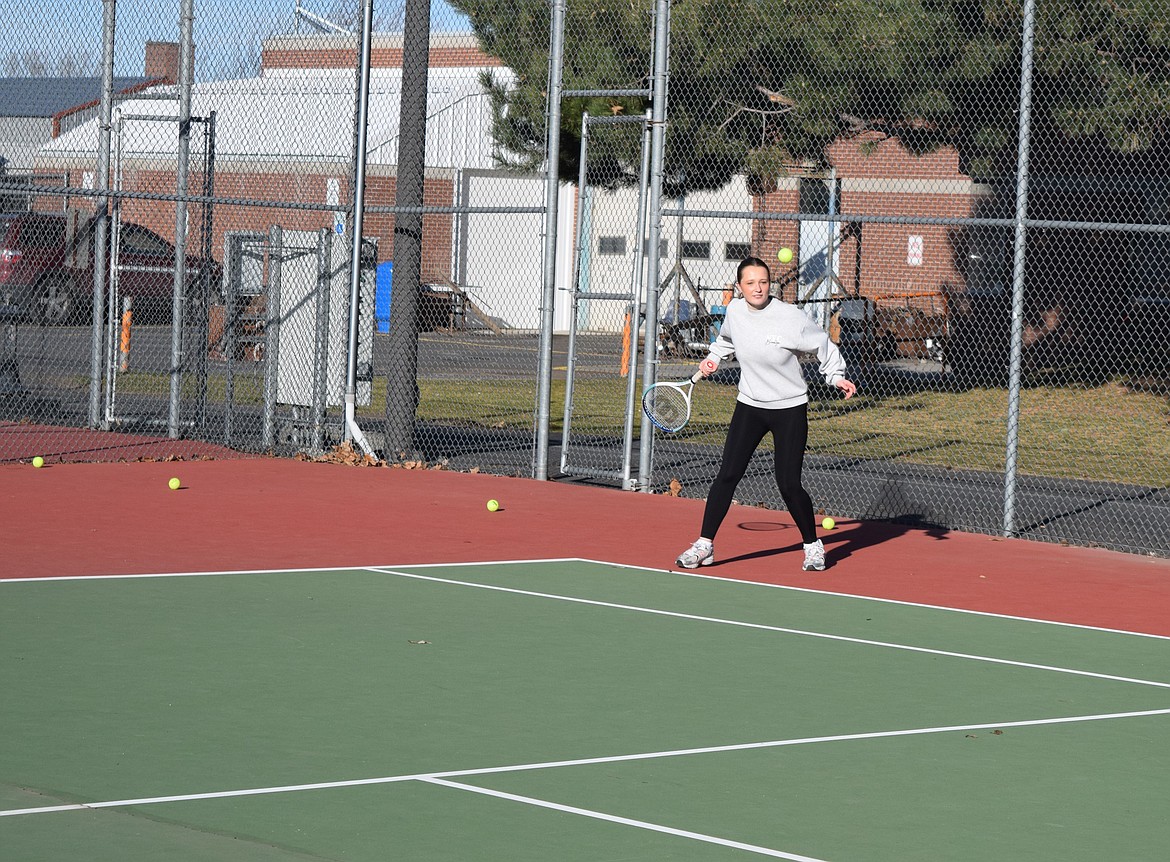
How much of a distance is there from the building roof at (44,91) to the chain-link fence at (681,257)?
0.17 m

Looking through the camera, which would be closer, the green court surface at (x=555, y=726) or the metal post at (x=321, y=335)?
the green court surface at (x=555, y=726)

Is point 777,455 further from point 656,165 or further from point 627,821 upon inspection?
point 627,821

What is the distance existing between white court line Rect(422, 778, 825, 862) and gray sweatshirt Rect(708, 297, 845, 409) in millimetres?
4869

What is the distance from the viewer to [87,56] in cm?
1638

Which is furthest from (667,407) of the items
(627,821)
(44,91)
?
(44,91)

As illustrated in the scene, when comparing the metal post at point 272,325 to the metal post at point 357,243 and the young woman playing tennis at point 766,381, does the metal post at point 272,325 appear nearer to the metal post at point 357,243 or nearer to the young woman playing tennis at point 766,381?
the metal post at point 357,243

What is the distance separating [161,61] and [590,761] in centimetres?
1839

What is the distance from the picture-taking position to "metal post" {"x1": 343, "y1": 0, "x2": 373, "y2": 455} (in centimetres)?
1502

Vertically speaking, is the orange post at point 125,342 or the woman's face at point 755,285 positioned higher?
the woman's face at point 755,285

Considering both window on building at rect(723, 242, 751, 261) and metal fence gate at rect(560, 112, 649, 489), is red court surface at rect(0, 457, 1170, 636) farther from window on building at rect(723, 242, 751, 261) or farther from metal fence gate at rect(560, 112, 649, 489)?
window on building at rect(723, 242, 751, 261)

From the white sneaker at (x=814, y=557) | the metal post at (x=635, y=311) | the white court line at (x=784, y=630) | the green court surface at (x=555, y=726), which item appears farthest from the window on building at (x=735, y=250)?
the green court surface at (x=555, y=726)

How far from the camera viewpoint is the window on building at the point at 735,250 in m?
35.0

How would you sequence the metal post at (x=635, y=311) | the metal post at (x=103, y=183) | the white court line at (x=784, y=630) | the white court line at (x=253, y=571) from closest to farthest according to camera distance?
the white court line at (x=784, y=630) < the white court line at (x=253, y=571) < the metal post at (x=635, y=311) < the metal post at (x=103, y=183)

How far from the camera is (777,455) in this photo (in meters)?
A: 10.2
